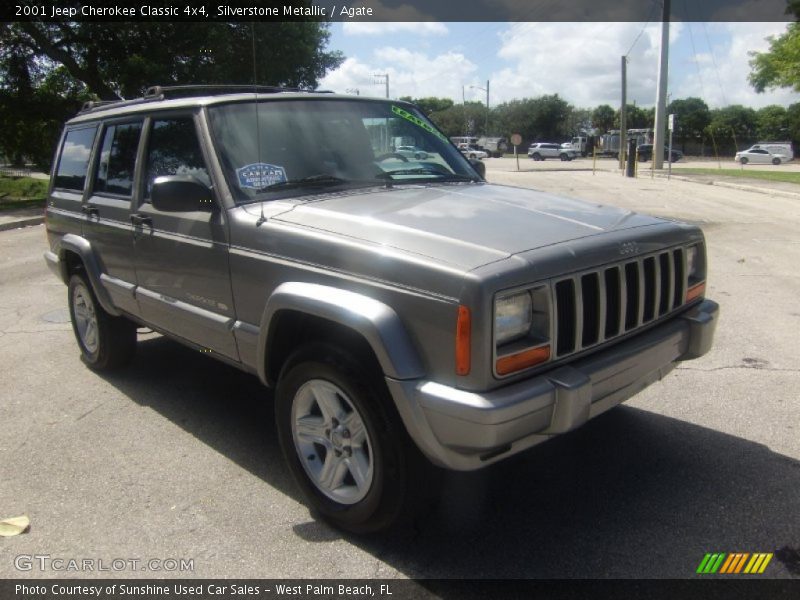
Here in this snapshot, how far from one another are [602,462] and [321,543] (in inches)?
62.0

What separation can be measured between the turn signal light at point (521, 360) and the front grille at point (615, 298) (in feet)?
0.28

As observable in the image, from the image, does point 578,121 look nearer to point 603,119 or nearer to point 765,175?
point 603,119

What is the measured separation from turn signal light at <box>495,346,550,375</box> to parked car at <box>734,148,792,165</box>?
5000cm

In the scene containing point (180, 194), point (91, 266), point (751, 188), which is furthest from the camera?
point (751, 188)

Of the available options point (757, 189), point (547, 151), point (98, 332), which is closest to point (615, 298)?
point (98, 332)

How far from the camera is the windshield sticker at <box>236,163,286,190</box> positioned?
3.53m

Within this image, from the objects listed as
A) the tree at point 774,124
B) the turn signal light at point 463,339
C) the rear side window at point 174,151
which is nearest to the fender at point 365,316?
the turn signal light at point 463,339

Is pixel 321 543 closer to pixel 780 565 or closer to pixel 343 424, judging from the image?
pixel 343 424

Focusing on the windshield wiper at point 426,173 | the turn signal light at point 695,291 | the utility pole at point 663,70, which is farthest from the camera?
the utility pole at point 663,70

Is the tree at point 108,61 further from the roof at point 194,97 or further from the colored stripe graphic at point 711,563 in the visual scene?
the colored stripe graphic at point 711,563

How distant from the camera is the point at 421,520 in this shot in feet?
9.84

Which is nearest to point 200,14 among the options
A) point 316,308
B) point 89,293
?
point 89,293

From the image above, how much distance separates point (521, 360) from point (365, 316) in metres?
0.62

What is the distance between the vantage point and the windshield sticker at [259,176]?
3.53m
